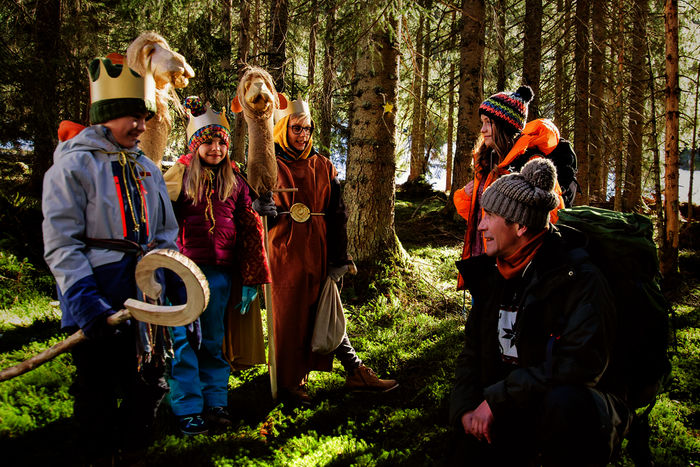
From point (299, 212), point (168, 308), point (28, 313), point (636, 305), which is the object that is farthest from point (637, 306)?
point (28, 313)

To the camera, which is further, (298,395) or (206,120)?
(298,395)

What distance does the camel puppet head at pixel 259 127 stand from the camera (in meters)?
3.73

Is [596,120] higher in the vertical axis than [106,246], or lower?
higher

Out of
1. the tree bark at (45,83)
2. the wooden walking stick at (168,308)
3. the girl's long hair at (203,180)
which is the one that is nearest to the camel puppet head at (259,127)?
the girl's long hair at (203,180)

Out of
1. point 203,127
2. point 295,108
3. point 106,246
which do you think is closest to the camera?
point 106,246

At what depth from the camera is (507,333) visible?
2.56 m

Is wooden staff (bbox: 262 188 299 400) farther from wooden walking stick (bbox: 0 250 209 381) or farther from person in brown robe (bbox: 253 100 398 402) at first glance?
wooden walking stick (bbox: 0 250 209 381)

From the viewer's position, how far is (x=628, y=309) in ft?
7.47

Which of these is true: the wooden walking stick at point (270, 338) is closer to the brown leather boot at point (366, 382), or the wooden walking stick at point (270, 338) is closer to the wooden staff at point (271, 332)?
the wooden staff at point (271, 332)

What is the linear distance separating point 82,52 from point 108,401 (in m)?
9.03

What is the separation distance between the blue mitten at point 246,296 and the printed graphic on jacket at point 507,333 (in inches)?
83.5

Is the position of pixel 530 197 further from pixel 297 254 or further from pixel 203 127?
pixel 203 127

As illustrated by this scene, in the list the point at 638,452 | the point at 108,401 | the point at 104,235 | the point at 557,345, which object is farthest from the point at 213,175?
the point at 638,452

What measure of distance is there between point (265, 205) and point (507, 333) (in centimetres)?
221
